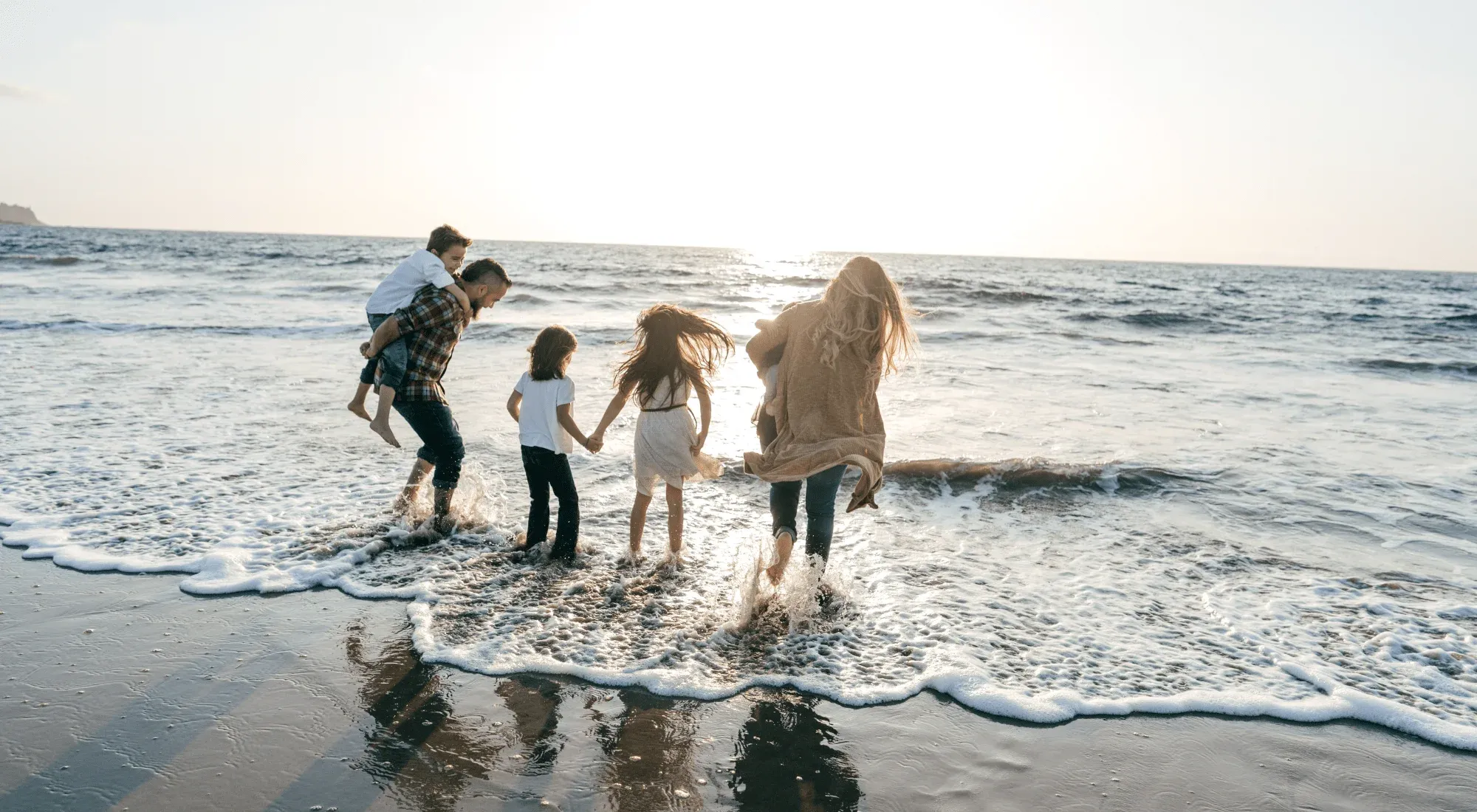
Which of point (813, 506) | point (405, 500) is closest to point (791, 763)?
point (813, 506)

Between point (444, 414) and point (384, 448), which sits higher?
point (444, 414)

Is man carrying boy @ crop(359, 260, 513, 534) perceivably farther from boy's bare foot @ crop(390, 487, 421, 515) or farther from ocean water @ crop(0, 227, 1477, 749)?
ocean water @ crop(0, 227, 1477, 749)

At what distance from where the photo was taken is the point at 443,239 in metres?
5.28

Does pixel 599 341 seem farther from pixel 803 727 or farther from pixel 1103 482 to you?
pixel 803 727

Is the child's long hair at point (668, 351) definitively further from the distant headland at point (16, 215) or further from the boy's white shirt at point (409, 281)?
the distant headland at point (16, 215)

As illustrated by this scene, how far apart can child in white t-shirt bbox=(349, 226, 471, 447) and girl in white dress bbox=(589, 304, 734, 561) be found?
1260mm

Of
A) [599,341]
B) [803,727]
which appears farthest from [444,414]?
[599,341]

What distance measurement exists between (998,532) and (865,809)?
3775 millimetres

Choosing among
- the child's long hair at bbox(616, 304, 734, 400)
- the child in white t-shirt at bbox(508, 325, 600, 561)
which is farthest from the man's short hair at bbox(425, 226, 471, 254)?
the child's long hair at bbox(616, 304, 734, 400)

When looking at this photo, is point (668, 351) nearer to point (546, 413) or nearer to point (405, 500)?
point (546, 413)

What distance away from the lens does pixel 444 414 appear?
5.38 meters

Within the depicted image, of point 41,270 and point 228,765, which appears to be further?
point 41,270

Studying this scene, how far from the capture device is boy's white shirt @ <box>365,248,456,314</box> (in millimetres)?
5086

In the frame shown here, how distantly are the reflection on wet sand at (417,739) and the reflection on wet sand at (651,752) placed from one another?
458mm
